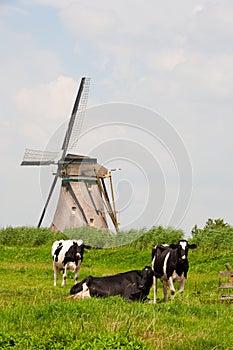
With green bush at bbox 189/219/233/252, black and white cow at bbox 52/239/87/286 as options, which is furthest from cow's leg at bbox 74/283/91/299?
green bush at bbox 189/219/233/252

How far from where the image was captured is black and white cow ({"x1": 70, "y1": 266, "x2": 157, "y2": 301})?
14.5 meters

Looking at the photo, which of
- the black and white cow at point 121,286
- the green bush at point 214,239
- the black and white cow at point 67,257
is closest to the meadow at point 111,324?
the black and white cow at point 121,286

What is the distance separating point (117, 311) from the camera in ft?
32.2

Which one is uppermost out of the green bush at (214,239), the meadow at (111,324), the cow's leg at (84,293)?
the green bush at (214,239)

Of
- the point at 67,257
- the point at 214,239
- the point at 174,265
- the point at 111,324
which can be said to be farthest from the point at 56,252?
the point at 111,324

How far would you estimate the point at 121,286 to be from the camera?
575 inches

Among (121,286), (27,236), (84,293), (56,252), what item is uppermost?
(27,236)

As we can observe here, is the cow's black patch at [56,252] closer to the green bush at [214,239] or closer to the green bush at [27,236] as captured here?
the green bush at [214,239]

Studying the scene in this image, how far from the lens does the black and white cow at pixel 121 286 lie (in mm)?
14516

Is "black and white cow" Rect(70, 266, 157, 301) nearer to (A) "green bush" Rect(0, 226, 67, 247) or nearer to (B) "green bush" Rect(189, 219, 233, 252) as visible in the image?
(B) "green bush" Rect(189, 219, 233, 252)

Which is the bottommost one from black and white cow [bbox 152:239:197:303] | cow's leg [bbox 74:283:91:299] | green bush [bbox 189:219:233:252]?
cow's leg [bbox 74:283:91:299]

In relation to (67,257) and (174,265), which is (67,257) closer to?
(67,257)

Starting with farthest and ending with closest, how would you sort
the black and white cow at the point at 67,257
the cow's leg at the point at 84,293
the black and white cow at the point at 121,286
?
the black and white cow at the point at 67,257, the cow's leg at the point at 84,293, the black and white cow at the point at 121,286

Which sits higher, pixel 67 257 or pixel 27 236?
pixel 27 236
